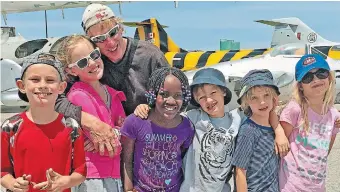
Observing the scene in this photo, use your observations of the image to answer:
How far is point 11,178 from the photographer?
1.98 metres

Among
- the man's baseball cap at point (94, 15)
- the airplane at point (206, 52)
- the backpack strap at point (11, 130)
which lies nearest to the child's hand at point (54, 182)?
the backpack strap at point (11, 130)

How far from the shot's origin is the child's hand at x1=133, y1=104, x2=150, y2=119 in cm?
241

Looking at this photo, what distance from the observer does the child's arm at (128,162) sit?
242cm

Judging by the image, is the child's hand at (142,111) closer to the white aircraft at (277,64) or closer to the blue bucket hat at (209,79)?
the blue bucket hat at (209,79)

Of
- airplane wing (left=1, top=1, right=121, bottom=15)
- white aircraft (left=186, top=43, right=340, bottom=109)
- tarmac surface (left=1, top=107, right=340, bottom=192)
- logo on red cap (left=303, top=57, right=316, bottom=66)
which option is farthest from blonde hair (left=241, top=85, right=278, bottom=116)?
airplane wing (left=1, top=1, right=121, bottom=15)

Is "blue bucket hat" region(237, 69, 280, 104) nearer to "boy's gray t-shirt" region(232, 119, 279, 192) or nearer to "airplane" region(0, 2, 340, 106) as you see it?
"boy's gray t-shirt" region(232, 119, 279, 192)

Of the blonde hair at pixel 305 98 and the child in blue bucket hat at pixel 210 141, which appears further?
the blonde hair at pixel 305 98

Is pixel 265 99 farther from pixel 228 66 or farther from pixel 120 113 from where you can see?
pixel 228 66

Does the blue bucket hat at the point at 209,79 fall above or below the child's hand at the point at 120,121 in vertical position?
above

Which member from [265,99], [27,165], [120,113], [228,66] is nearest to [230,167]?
[265,99]

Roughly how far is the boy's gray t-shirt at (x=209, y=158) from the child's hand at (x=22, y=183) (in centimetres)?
87

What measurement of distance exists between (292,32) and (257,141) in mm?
20975

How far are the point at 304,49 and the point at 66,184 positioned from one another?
10738 mm

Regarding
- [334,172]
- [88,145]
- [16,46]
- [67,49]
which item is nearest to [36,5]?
[16,46]
